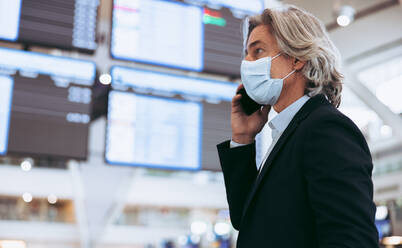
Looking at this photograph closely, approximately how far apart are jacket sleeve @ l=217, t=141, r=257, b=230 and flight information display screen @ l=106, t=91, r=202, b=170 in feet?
5.85

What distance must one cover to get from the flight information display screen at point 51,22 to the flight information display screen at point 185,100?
303 mm

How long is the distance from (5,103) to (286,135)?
224cm

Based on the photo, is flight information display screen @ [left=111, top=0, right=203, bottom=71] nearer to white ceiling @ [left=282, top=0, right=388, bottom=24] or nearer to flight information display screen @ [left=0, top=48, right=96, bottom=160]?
flight information display screen @ [left=0, top=48, right=96, bottom=160]

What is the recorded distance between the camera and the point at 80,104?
125 inches

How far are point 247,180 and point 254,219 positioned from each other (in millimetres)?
313

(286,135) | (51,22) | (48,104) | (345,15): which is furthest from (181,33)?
(286,135)

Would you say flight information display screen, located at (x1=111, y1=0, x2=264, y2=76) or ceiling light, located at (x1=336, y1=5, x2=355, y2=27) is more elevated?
ceiling light, located at (x1=336, y1=5, x2=355, y2=27)

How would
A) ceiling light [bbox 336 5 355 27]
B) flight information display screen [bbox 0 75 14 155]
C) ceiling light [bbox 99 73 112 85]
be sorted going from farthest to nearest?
ceiling light [bbox 336 5 355 27] < ceiling light [bbox 99 73 112 85] < flight information display screen [bbox 0 75 14 155]

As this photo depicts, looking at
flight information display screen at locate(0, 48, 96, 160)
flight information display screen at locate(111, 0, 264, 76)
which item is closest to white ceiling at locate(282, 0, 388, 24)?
flight information display screen at locate(111, 0, 264, 76)

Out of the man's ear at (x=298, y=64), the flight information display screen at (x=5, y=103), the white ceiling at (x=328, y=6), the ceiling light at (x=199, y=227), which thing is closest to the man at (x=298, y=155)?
the man's ear at (x=298, y=64)

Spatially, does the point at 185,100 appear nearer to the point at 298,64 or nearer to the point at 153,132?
the point at 153,132

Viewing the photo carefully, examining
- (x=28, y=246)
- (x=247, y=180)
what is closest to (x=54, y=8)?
(x=247, y=180)

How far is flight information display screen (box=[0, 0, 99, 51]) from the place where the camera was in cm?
300

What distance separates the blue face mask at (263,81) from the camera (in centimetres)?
135
